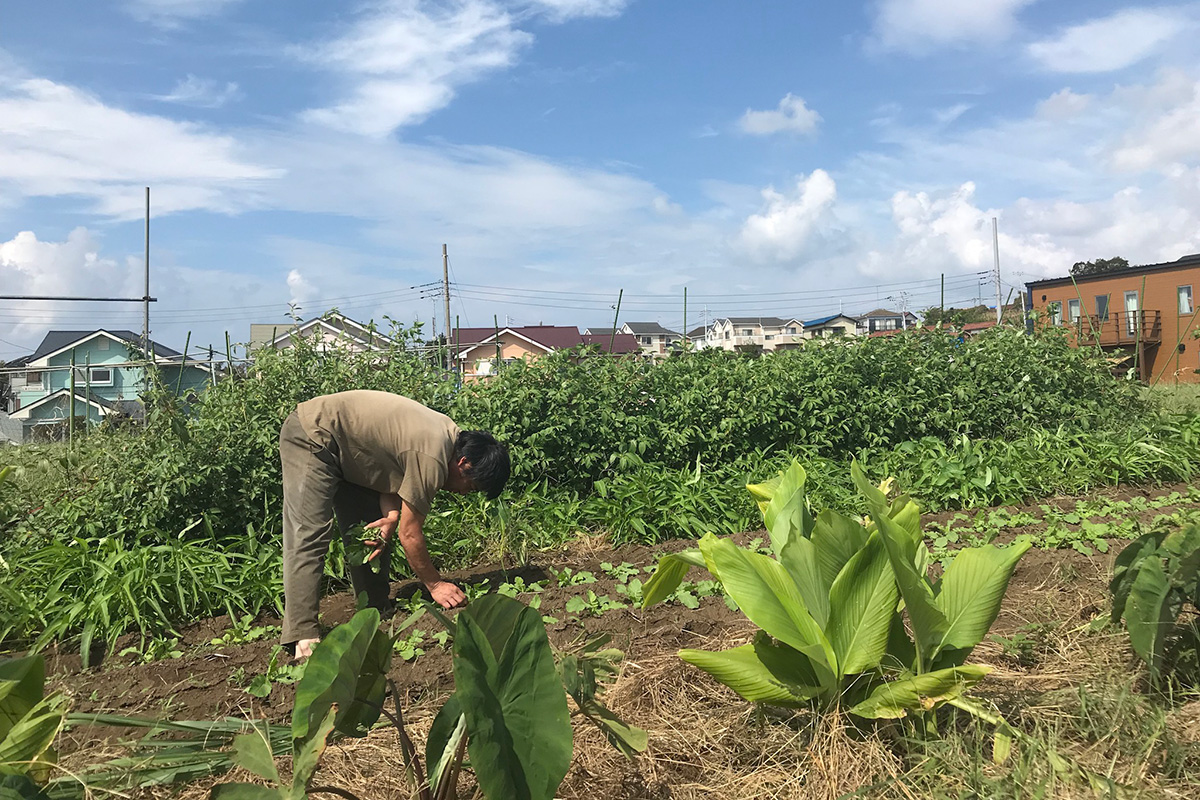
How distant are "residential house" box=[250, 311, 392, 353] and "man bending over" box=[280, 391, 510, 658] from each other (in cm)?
221

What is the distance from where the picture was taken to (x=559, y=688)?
1.65 m

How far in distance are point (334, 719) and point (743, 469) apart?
184 inches

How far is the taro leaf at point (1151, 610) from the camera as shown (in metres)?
2.13

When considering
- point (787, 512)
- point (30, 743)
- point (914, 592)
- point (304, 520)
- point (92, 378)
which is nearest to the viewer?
point (30, 743)

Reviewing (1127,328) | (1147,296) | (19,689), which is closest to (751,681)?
(19,689)

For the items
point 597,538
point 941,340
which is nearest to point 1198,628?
point 597,538

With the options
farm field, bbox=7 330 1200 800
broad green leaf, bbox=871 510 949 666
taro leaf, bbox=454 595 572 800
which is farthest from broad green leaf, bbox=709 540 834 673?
taro leaf, bbox=454 595 572 800

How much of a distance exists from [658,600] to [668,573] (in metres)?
0.11

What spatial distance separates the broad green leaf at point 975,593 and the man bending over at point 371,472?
6.11ft

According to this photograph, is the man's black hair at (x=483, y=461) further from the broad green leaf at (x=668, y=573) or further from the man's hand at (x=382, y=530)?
the broad green leaf at (x=668, y=573)

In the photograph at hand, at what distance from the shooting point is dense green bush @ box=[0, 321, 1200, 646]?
4.31 m

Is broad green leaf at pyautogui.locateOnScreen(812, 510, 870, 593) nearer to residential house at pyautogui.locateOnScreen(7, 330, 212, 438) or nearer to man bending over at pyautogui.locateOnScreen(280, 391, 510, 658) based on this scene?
man bending over at pyautogui.locateOnScreen(280, 391, 510, 658)

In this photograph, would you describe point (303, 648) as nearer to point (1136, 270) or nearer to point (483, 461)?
point (483, 461)

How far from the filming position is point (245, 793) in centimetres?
155
